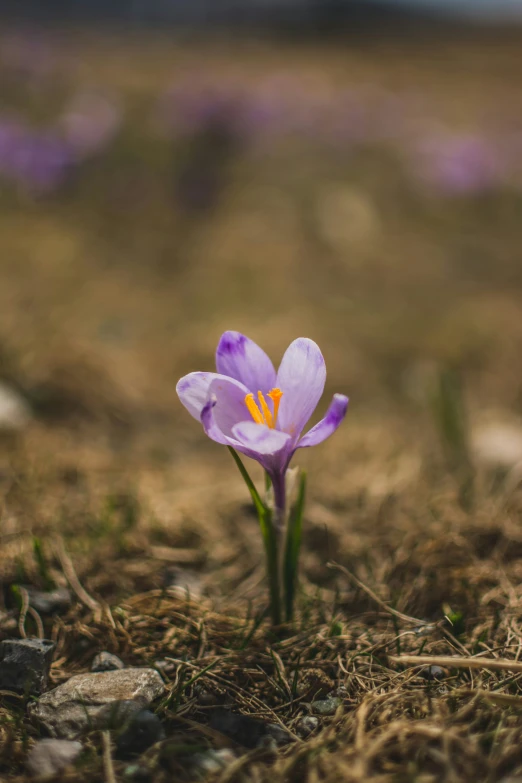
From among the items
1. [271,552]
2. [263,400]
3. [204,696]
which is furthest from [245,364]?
[204,696]

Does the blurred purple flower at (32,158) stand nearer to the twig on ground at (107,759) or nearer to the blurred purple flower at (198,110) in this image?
the blurred purple flower at (198,110)

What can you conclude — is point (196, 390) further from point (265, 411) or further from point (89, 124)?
point (89, 124)

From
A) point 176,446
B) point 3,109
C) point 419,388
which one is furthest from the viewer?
point 3,109

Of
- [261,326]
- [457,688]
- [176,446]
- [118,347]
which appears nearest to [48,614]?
[457,688]

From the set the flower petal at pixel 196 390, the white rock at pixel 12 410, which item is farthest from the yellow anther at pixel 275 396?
the white rock at pixel 12 410

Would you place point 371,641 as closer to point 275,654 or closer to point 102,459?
point 275,654
